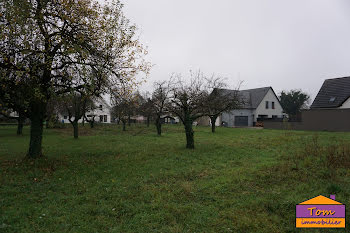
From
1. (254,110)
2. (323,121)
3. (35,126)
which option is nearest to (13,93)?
(35,126)

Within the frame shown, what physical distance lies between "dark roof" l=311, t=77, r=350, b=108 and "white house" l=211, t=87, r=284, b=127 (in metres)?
13.2

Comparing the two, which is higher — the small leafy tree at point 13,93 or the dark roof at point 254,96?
the dark roof at point 254,96

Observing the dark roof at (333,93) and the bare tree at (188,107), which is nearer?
the bare tree at (188,107)

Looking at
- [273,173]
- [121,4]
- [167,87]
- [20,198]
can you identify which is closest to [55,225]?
[20,198]

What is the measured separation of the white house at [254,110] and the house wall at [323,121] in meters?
14.1

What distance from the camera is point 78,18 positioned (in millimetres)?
9078

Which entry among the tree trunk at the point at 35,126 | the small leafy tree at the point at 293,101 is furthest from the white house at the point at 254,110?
the tree trunk at the point at 35,126

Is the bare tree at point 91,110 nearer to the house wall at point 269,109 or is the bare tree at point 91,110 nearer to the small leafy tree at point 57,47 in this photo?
the small leafy tree at point 57,47

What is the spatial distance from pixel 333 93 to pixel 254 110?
15.8m

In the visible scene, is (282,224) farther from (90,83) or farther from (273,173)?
(90,83)

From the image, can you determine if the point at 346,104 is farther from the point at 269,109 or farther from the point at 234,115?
the point at 269,109

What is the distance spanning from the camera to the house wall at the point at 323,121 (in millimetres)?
25261

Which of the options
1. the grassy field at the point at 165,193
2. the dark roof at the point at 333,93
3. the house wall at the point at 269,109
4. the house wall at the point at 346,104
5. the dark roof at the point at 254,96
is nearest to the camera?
the grassy field at the point at 165,193

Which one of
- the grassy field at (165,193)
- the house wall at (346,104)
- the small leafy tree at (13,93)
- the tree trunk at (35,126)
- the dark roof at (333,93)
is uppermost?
the dark roof at (333,93)
